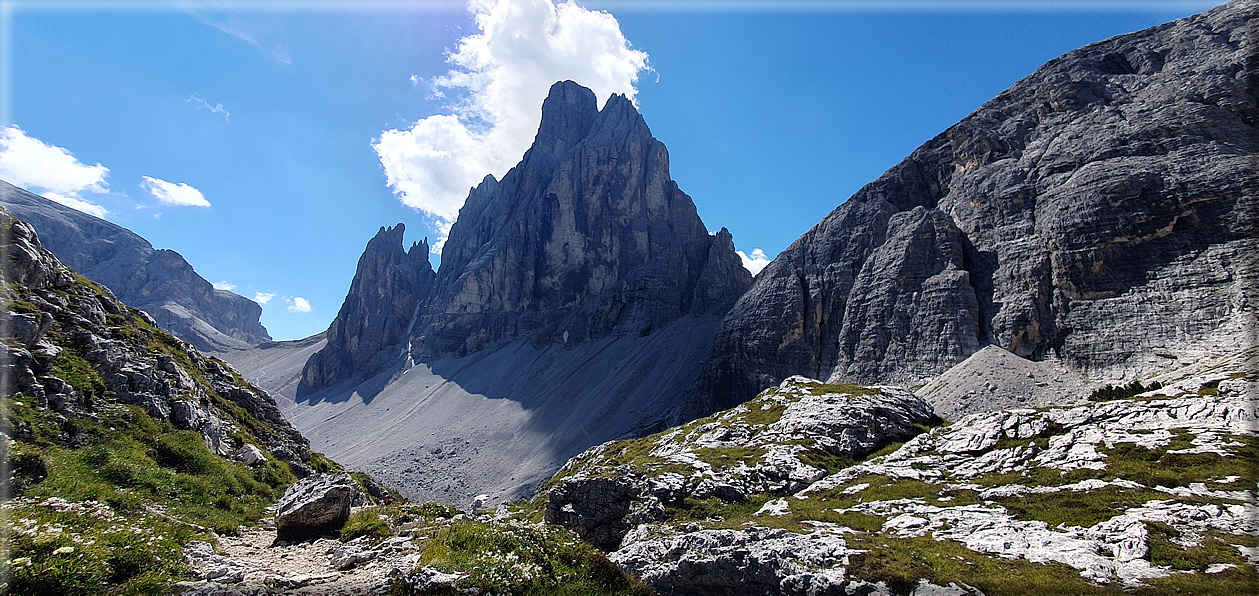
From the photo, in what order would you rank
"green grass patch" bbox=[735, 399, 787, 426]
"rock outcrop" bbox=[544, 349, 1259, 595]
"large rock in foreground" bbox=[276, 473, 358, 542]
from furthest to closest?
"green grass patch" bbox=[735, 399, 787, 426]
"rock outcrop" bbox=[544, 349, 1259, 595]
"large rock in foreground" bbox=[276, 473, 358, 542]

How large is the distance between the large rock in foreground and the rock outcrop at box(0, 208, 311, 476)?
19.9 feet

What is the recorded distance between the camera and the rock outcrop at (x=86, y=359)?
15000mm

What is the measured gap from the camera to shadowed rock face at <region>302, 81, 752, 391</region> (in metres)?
156

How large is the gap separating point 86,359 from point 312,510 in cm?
1166

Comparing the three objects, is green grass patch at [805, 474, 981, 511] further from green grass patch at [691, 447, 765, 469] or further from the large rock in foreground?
the large rock in foreground

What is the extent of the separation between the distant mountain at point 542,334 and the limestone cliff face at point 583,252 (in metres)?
0.47

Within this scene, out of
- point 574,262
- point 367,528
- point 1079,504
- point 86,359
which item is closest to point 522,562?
point 367,528

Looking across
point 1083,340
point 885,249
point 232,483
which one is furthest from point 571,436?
point 232,483

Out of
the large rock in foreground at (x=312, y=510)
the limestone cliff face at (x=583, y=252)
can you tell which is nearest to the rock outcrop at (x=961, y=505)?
the large rock in foreground at (x=312, y=510)

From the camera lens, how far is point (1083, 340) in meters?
57.9

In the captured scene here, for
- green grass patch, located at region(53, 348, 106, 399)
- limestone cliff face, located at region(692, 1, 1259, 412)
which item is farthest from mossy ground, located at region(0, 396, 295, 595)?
limestone cliff face, located at region(692, 1, 1259, 412)

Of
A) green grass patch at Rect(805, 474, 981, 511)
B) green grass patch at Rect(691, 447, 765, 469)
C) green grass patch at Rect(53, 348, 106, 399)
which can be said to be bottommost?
green grass patch at Rect(805, 474, 981, 511)

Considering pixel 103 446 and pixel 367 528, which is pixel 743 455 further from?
pixel 103 446

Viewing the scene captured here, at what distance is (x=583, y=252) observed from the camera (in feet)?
559
